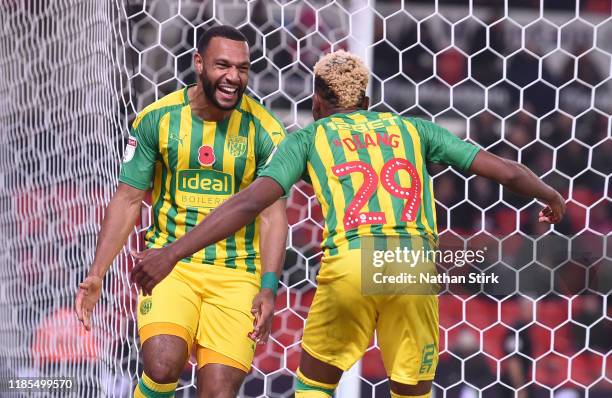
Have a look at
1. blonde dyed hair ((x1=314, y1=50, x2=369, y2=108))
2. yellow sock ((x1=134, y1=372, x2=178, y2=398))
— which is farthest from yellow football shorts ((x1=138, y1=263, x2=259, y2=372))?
blonde dyed hair ((x1=314, y1=50, x2=369, y2=108))

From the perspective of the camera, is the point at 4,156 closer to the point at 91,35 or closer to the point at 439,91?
the point at 91,35

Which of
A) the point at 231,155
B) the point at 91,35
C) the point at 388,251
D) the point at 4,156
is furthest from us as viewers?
the point at 4,156

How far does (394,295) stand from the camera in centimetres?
318

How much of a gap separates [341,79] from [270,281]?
0.67 m

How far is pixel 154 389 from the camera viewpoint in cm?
351

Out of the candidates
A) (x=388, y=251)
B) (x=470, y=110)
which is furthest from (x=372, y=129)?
(x=470, y=110)

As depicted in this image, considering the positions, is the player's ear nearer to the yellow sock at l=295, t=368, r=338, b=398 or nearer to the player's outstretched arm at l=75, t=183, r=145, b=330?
the player's outstretched arm at l=75, t=183, r=145, b=330

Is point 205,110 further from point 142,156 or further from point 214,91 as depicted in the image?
point 142,156

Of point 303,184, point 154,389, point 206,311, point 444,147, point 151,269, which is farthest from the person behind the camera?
point 303,184

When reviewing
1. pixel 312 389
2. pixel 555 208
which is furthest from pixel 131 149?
pixel 555 208

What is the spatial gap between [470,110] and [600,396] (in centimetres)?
168

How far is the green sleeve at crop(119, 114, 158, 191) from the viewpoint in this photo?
3695 millimetres

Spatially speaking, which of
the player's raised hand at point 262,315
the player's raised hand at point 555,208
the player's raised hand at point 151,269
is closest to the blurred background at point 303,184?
the player's raised hand at point 555,208

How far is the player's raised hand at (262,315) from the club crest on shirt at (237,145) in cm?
59
